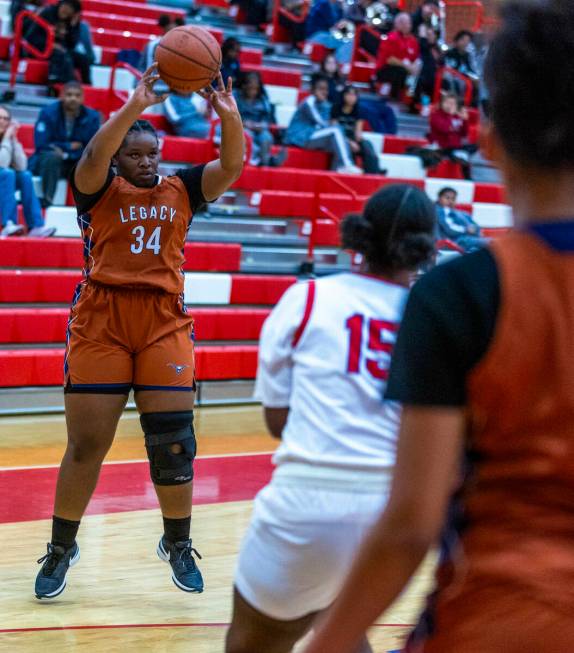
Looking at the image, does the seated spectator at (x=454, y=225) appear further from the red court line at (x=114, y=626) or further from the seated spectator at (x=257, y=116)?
the red court line at (x=114, y=626)

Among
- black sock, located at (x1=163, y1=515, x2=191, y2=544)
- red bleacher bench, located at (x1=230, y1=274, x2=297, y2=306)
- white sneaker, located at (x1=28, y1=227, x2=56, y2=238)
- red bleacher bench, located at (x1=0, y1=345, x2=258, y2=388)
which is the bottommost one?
red bleacher bench, located at (x1=0, y1=345, x2=258, y2=388)

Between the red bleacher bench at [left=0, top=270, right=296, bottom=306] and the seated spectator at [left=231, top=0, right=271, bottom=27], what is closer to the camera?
the red bleacher bench at [left=0, top=270, right=296, bottom=306]

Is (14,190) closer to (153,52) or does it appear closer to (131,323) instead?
(153,52)

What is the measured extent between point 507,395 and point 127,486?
4937 mm

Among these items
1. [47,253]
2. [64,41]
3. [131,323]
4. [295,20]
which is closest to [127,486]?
[131,323]

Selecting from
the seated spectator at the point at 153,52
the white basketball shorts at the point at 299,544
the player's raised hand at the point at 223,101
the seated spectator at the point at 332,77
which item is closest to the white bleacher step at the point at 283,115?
the seated spectator at the point at 332,77

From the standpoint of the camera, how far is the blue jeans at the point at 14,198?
8.69 m

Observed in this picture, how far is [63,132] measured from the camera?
9594mm

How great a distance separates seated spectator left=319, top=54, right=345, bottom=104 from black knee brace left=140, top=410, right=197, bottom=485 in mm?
8746

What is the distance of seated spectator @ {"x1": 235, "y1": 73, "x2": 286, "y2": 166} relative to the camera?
11133mm

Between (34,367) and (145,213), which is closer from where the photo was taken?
(145,213)

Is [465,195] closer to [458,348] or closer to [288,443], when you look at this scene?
[288,443]

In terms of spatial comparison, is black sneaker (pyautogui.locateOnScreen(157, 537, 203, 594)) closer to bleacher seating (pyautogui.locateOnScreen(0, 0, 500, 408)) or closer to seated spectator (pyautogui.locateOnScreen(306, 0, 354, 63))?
bleacher seating (pyautogui.locateOnScreen(0, 0, 500, 408))

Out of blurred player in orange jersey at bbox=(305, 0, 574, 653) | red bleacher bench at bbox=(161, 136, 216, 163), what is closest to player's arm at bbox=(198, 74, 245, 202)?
blurred player in orange jersey at bbox=(305, 0, 574, 653)
